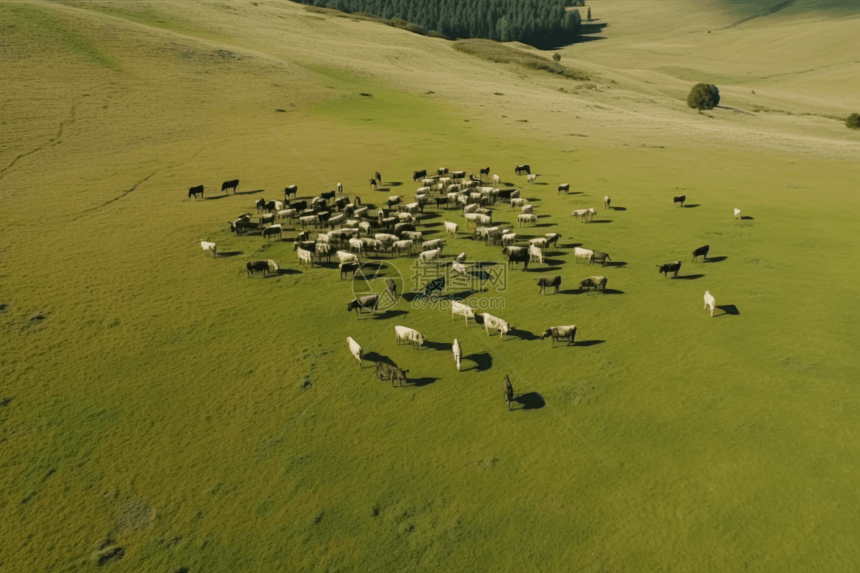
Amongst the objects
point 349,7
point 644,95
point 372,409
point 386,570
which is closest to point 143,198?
point 372,409

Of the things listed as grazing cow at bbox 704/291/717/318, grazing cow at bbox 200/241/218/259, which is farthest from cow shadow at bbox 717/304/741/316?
grazing cow at bbox 200/241/218/259

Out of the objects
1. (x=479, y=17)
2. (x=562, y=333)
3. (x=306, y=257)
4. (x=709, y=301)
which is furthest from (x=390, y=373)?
(x=479, y=17)

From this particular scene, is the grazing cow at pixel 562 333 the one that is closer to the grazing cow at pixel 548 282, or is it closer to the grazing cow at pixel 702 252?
the grazing cow at pixel 548 282

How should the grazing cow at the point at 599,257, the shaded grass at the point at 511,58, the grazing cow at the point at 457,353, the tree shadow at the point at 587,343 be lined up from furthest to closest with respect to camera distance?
the shaded grass at the point at 511,58
the grazing cow at the point at 599,257
the tree shadow at the point at 587,343
the grazing cow at the point at 457,353

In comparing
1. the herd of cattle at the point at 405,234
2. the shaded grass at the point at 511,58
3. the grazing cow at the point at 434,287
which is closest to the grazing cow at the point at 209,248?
the herd of cattle at the point at 405,234

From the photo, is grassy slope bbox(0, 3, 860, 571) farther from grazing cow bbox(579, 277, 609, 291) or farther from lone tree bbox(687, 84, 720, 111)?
lone tree bbox(687, 84, 720, 111)
